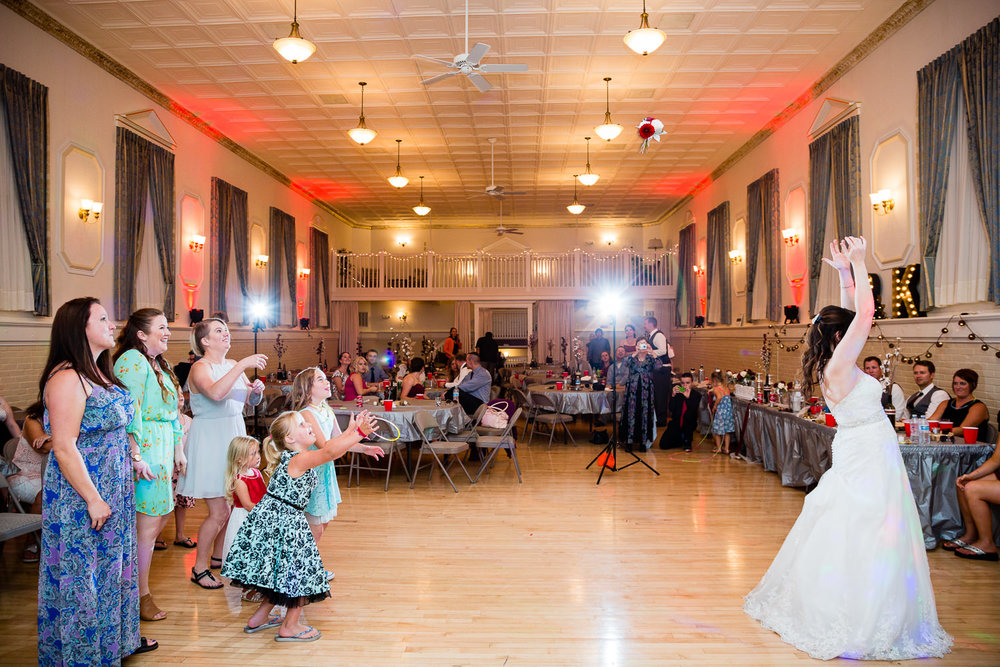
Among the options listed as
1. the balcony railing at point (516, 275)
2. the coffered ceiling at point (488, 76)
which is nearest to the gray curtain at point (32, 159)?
the coffered ceiling at point (488, 76)


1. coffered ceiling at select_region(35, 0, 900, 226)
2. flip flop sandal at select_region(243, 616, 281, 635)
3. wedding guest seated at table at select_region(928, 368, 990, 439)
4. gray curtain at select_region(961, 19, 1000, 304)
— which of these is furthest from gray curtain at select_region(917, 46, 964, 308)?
flip flop sandal at select_region(243, 616, 281, 635)

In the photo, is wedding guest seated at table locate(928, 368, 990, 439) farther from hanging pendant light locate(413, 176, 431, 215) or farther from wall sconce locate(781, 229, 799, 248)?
hanging pendant light locate(413, 176, 431, 215)

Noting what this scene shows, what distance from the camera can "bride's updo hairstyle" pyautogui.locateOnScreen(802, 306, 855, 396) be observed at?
2924 millimetres

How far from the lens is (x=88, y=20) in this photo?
652cm

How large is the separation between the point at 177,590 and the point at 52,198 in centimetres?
499

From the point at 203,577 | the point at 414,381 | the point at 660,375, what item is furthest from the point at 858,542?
the point at 660,375

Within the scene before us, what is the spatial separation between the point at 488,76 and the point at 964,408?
654 centimetres

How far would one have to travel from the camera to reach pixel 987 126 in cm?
501

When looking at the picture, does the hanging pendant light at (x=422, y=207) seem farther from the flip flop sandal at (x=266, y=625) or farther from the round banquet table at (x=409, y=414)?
the flip flop sandal at (x=266, y=625)

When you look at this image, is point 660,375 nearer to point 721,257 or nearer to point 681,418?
point 681,418

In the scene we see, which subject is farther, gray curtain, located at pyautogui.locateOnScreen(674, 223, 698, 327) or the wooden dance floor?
gray curtain, located at pyautogui.locateOnScreen(674, 223, 698, 327)

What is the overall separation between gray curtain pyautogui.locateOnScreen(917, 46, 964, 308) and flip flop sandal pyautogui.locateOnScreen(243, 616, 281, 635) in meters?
6.41

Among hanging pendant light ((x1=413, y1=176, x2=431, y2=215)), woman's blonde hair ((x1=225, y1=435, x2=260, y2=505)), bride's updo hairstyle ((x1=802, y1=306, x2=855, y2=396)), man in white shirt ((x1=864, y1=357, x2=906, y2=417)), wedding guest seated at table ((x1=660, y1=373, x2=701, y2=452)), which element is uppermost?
hanging pendant light ((x1=413, y1=176, x2=431, y2=215))

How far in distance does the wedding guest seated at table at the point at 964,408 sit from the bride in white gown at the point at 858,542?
2543 millimetres
